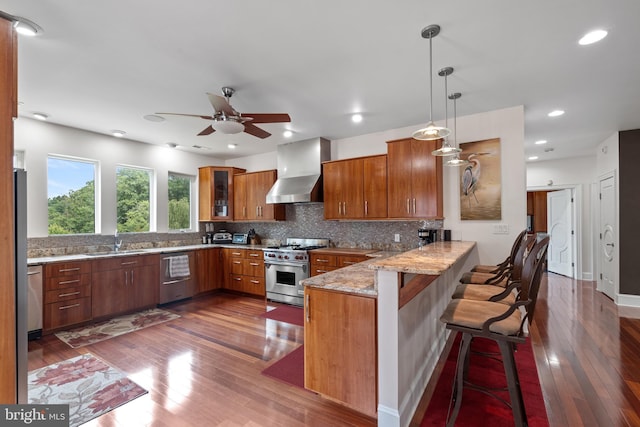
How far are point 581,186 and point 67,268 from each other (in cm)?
917

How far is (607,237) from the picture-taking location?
16.3 feet

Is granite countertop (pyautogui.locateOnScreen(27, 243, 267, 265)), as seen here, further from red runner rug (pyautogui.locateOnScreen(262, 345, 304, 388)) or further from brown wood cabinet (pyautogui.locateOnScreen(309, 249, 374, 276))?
red runner rug (pyautogui.locateOnScreen(262, 345, 304, 388))

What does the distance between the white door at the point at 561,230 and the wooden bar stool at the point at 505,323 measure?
6230 millimetres

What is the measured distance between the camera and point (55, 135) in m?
4.11

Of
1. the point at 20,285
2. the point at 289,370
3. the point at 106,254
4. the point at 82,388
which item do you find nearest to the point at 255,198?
the point at 106,254

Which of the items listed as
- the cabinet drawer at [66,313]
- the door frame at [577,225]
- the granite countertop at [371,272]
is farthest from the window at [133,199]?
the door frame at [577,225]

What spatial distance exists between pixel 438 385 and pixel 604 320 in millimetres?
3167

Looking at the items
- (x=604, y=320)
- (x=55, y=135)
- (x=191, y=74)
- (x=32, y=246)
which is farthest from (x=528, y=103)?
(x=32, y=246)

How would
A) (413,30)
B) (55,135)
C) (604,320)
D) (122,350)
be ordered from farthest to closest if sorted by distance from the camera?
(55,135), (604,320), (122,350), (413,30)

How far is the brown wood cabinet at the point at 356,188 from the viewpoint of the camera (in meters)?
4.25

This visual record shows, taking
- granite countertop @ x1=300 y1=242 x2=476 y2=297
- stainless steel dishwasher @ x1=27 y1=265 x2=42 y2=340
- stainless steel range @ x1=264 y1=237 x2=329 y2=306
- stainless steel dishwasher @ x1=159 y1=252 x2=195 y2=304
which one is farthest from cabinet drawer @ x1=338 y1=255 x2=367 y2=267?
stainless steel dishwasher @ x1=27 y1=265 x2=42 y2=340

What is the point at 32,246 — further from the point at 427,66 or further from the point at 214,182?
the point at 427,66

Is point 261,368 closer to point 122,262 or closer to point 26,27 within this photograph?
point 122,262

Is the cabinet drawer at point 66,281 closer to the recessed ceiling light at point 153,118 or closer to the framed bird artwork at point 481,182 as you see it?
the recessed ceiling light at point 153,118
